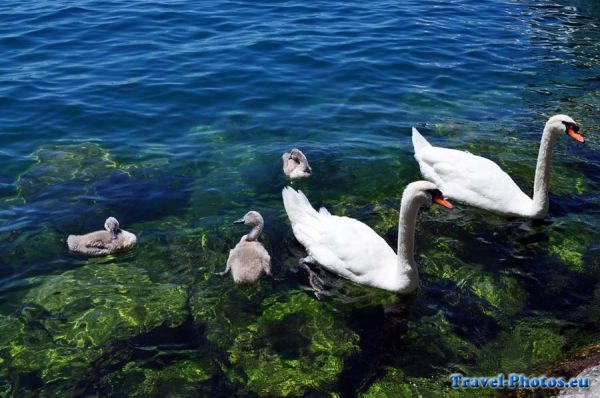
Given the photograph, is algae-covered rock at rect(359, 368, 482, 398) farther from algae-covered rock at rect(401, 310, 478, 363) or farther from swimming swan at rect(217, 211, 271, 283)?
swimming swan at rect(217, 211, 271, 283)

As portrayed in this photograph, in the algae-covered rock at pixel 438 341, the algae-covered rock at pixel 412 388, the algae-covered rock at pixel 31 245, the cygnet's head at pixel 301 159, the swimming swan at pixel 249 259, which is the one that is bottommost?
the algae-covered rock at pixel 412 388

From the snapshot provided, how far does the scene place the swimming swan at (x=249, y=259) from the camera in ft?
27.9

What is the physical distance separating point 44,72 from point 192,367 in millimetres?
12446

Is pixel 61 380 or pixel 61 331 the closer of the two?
pixel 61 380

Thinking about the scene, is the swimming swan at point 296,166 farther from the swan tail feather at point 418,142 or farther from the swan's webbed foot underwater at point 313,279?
the swan's webbed foot underwater at point 313,279

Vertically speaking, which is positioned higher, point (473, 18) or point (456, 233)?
point (473, 18)

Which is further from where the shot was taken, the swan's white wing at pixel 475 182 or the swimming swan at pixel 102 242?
the swan's white wing at pixel 475 182

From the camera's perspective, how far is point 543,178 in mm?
9844

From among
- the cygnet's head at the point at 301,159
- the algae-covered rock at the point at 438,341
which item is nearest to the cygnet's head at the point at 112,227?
the cygnet's head at the point at 301,159

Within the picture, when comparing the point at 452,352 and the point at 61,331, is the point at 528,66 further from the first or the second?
the point at 61,331

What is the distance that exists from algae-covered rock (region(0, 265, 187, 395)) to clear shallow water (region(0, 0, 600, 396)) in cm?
3

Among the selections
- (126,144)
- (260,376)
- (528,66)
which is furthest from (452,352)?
(528,66)

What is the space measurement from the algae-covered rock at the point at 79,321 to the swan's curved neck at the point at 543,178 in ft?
19.5

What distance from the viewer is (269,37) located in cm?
1952
